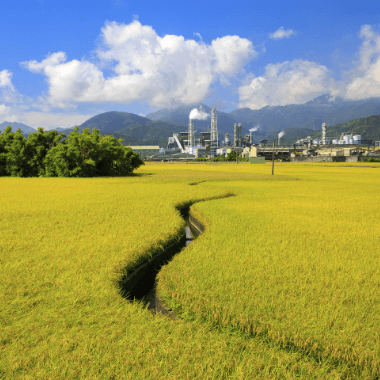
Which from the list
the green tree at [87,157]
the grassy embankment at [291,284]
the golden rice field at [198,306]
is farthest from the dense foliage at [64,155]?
the grassy embankment at [291,284]

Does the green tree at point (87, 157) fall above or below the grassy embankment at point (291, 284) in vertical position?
above

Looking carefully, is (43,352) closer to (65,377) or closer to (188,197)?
(65,377)

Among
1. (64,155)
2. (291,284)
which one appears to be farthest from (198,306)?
(64,155)

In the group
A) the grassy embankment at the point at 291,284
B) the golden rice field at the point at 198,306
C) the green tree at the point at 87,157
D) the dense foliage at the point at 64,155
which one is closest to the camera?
the golden rice field at the point at 198,306

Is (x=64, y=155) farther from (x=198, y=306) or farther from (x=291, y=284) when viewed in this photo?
(x=291, y=284)

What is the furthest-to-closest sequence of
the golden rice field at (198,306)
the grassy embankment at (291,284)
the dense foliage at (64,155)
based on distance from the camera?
the dense foliage at (64,155), the grassy embankment at (291,284), the golden rice field at (198,306)

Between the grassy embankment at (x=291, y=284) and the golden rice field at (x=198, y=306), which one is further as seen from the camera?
the grassy embankment at (x=291, y=284)

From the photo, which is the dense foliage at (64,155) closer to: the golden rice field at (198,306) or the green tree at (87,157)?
the green tree at (87,157)

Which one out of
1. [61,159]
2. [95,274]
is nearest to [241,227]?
[95,274]
